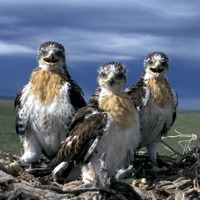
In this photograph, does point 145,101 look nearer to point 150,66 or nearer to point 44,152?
point 150,66

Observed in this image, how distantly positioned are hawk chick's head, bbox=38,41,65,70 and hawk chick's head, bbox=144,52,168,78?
4.72 feet

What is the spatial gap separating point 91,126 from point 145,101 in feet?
6.12

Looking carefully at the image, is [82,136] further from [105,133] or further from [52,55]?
[52,55]

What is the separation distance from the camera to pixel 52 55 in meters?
9.68

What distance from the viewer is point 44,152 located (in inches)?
402

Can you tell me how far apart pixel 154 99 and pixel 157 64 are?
566 mm

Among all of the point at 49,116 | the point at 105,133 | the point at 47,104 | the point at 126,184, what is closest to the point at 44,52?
the point at 47,104

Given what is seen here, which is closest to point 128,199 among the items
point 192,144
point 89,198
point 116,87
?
point 89,198

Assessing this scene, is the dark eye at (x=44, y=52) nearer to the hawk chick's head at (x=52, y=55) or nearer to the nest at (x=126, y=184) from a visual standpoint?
the hawk chick's head at (x=52, y=55)

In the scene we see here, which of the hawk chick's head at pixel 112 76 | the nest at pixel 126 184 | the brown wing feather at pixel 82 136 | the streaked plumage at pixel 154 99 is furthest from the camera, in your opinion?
the streaked plumage at pixel 154 99

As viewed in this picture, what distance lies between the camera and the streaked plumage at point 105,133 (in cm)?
830

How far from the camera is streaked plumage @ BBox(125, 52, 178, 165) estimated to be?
10.0 m

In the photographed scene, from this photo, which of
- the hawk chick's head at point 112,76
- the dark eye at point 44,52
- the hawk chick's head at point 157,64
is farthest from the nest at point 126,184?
the dark eye at point 44,52

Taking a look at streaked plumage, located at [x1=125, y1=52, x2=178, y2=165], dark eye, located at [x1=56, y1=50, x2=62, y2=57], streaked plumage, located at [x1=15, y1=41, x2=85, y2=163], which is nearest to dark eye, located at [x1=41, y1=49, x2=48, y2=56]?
streaked plumage, located at [x1=15, y1=41, x2=85, y2=163]
